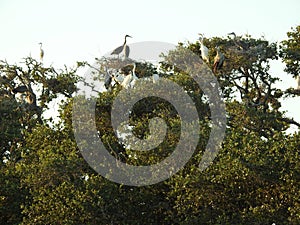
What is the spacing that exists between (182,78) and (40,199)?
8.58m

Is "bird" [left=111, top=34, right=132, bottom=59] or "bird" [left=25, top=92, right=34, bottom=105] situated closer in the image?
"bird" [left=111, top=34, right=132, bottom=59]

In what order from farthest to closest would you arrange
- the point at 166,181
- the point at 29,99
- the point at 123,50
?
the point at 29,99
the point at 123,50
the point at 166,181

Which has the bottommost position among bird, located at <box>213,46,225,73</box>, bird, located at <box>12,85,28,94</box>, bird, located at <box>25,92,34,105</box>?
bird, located at <box>213,46,225,73</box>

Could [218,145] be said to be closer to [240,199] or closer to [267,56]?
[240,199]

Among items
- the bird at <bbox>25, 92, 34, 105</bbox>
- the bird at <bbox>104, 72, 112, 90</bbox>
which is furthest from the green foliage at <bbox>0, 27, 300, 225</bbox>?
the bird at <bbox>25, 92, 34, 105</bbox>

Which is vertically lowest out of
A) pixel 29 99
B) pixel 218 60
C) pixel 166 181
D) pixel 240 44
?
pixel 166 181

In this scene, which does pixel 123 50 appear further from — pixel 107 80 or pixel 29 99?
pixel 29 99

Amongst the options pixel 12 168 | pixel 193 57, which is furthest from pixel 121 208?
pixel 193 57

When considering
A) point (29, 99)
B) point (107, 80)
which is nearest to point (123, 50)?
point (107, 80)

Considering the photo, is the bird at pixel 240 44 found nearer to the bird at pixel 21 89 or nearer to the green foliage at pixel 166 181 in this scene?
the green foliage at pixel 166 181

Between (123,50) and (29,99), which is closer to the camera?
(123,50)

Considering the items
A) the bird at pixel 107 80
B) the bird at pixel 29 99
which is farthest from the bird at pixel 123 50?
the bird at pixel 29 99

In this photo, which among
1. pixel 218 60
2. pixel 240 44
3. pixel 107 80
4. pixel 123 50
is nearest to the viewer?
pixel 218 60

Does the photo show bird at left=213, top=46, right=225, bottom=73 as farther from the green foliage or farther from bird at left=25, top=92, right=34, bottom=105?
bird at left=25, top=92, right=34, bottom=105
